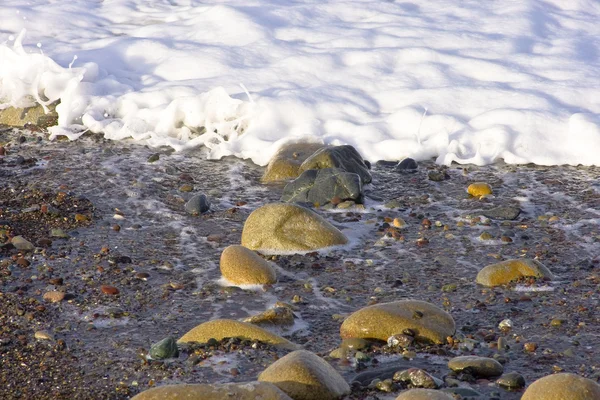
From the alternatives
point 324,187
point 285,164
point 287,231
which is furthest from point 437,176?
point 287,231

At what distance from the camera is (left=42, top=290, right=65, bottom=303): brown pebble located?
3.67m

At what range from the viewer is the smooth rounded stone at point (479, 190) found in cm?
514

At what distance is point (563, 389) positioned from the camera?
268 cm

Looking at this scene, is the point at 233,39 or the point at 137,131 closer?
the point at 137,131

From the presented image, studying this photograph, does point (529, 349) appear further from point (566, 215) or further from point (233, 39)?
point (233, 39)

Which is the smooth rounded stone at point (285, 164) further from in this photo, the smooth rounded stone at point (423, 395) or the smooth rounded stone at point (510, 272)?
the smooth rounded stone at point (423, 395)

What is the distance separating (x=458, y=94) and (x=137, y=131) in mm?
2705

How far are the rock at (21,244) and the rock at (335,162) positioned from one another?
1954mm

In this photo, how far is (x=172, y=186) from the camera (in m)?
5.32

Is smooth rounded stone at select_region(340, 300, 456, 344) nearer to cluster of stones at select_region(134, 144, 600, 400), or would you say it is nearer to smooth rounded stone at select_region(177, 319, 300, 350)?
cluster of stones at select_region(134, 144, 600, 400)

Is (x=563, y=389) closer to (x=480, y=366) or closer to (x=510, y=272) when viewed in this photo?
(x=480, y=366)

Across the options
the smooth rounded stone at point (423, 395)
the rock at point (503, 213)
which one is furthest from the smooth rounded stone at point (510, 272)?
the smooth rounded stone at point (423, 395)

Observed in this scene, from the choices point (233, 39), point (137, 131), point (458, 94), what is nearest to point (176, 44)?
point (233, 39)

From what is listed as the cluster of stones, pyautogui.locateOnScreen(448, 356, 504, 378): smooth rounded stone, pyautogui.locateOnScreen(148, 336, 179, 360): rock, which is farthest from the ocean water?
pyautogui.locateOnScreen(448, 356, 504, 378): smooth rounded stone
